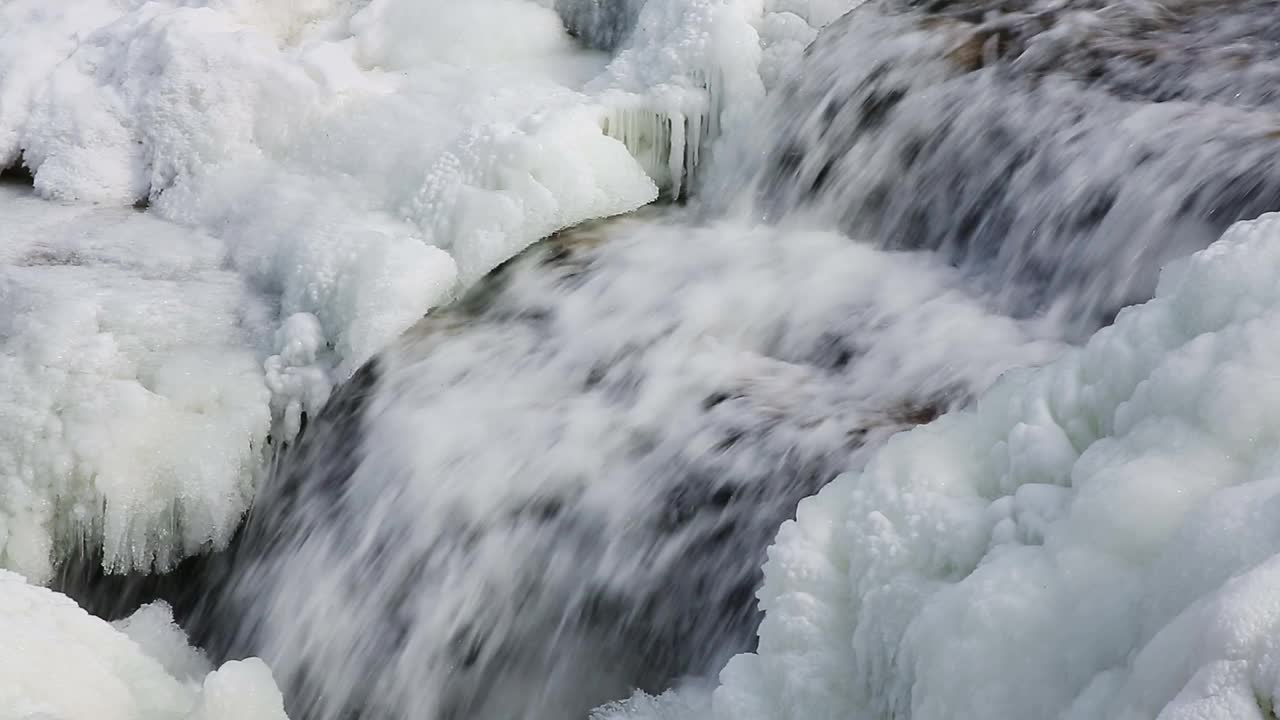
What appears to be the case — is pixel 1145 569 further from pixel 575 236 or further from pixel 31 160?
pixel 31 160

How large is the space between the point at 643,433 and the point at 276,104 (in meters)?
2.20

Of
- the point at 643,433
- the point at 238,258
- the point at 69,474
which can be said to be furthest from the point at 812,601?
the point at 238,258

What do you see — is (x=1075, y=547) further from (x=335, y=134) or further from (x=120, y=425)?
(x=335, y=134)

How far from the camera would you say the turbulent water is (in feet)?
8.37

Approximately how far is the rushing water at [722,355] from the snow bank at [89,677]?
0.46 meters

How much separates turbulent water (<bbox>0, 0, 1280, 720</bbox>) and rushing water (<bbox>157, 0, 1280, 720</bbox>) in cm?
1

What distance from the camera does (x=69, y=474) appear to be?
11.1ft

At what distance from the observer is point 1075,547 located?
1.48 metres

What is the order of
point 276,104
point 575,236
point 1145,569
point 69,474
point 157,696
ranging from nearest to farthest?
point 1145,569 < point 157,696 < point 69,474 < point 575,236 < point 276,104

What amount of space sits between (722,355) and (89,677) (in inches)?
63.0

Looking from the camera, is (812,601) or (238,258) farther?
(238,258)

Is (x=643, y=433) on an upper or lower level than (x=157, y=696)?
upper

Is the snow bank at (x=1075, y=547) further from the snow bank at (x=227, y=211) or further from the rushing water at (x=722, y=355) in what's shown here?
the snow bank at (x=227, y=211)

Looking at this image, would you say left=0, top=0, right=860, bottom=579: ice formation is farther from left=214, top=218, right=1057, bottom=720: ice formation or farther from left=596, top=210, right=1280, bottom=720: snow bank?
left=596, top=210, right=1280, bottom=720: snow bank
